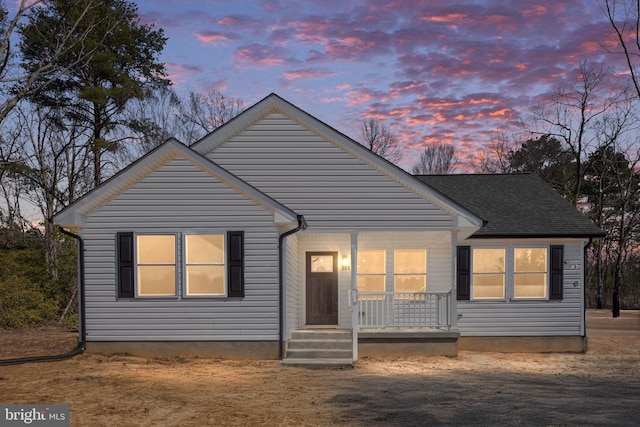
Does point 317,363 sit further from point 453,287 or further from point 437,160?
point 437,160

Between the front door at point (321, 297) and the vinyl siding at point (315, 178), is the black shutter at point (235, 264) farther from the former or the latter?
the front door at point (321, 297)

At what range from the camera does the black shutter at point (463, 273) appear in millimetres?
15234

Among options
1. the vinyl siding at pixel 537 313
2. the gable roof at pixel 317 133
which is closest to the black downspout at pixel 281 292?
the gable roof at pixel 317 133

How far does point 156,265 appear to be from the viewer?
516 inches

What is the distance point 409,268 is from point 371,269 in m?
1.11

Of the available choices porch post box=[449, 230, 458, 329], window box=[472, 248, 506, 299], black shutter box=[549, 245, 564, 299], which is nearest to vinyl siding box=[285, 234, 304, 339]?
porch post box=[449, 230, 458, 329]

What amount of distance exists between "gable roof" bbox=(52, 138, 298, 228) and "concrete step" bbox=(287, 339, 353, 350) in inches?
124

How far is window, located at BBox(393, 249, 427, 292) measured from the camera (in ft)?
52.0

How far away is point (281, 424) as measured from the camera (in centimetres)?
754

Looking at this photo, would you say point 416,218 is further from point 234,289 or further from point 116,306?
point 116,306

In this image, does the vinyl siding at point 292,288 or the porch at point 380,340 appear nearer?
the porch at point 380,340

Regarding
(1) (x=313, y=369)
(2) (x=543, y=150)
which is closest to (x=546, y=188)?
(1) (x=313, y=369)

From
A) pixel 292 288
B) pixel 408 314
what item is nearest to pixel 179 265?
pixel 292 288

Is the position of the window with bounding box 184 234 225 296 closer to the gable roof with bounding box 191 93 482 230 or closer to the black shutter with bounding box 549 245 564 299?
the gable roof with bounding box 191 93 482 230
